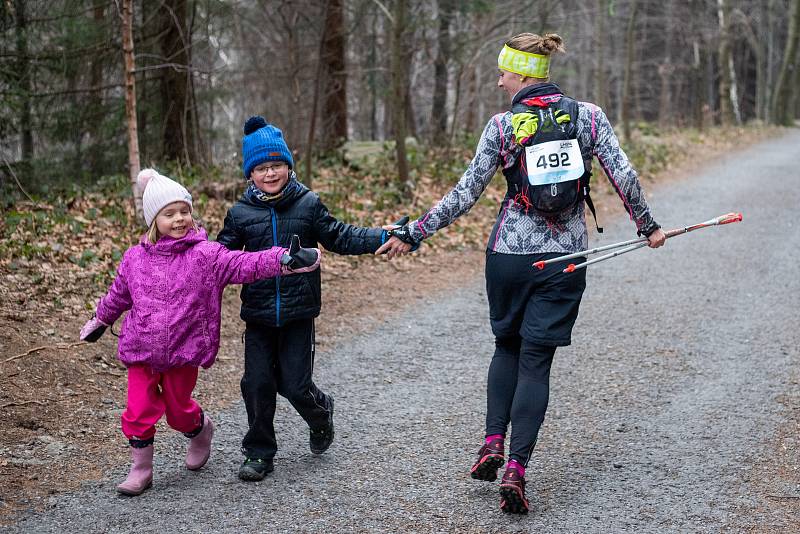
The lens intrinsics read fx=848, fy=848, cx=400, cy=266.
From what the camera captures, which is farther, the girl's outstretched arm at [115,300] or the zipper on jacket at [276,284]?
the zipper on jacket at [276,284]

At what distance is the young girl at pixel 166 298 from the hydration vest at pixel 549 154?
1.09 m

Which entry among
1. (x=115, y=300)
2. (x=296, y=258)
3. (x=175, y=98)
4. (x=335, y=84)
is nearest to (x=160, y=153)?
(x=175, y=98)

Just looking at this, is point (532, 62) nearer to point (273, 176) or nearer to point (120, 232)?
point (273, 176)

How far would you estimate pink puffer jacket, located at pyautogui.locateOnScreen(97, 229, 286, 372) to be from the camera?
4090 mm

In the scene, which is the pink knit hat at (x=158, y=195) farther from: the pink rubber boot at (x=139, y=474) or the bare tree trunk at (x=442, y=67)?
the bare tree trunk at (x=442, y=67)

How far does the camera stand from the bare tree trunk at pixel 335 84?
14.2 metres

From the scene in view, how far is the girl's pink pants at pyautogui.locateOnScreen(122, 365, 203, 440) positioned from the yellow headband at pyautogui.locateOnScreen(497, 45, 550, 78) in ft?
7.08

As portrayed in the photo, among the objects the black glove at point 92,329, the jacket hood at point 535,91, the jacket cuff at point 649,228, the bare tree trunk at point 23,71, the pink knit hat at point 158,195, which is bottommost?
the black glove at point 92,329

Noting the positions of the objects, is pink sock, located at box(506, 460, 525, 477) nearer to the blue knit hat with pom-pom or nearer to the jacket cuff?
the jacket cuff

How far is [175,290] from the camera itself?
4.11 m

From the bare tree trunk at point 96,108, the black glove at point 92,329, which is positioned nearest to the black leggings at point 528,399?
the black glove at point 92,329

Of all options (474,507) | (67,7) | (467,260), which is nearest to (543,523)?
(474,507)

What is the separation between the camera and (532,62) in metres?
3.98

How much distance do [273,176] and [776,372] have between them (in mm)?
4061
